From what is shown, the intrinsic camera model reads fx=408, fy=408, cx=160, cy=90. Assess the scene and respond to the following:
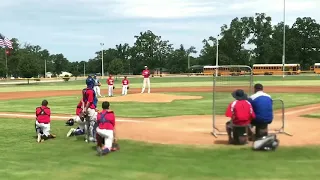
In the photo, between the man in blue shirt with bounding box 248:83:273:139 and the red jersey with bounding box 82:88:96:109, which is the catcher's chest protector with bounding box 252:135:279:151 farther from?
the red jersey with bounding box 82:88:96:109

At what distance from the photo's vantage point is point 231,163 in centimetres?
866

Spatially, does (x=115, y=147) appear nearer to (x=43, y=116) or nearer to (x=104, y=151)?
(x=104, y=151)

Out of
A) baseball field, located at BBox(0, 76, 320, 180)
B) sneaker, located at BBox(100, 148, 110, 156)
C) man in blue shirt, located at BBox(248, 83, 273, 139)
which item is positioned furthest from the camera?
man in blue shirt, located at BBox(248, 83, 273, 139)

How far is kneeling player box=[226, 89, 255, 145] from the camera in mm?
10375

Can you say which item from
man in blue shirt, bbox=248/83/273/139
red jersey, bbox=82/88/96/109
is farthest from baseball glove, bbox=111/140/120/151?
man in blue shirt, bbox=248/83/273/139

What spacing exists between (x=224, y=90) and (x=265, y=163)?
7.72m

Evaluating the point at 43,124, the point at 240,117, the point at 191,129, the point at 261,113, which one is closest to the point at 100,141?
the point at 43,124

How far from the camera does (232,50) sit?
130250 millimetres

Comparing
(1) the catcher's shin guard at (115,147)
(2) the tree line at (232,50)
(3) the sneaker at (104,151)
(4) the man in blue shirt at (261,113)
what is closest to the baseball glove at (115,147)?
(1) the catcher's shin guard at (115,147)

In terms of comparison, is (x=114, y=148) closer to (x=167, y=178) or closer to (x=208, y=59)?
(x=167, y=178)

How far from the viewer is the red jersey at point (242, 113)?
10359mm

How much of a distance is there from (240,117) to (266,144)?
100cm

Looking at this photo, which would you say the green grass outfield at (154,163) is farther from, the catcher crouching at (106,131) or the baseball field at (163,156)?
the catcher crouching at (106,131)

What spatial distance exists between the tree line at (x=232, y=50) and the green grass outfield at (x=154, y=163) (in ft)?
341
